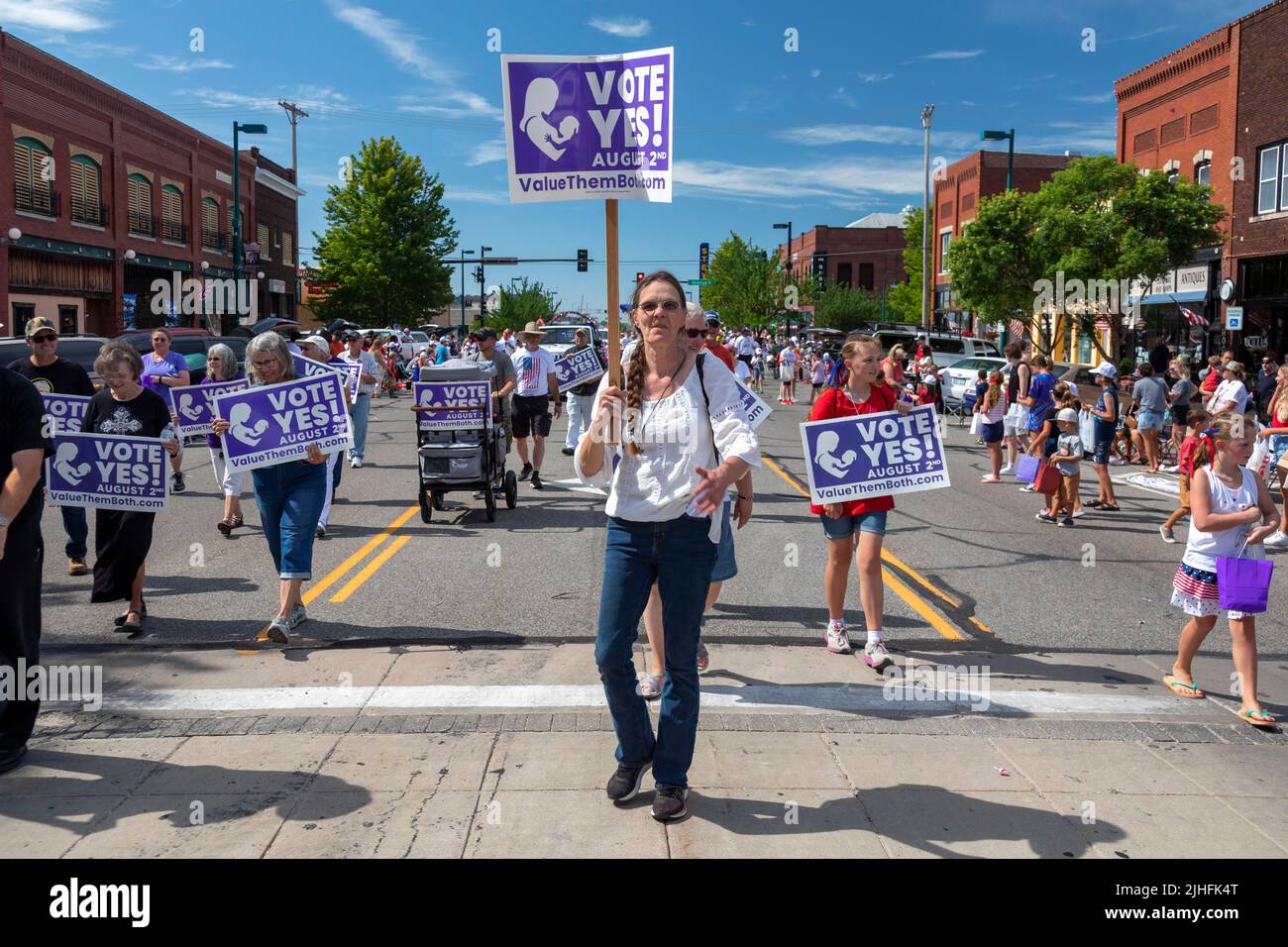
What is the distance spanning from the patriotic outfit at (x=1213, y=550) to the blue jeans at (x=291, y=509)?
508cm

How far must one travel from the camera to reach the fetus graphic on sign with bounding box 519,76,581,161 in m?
5.18

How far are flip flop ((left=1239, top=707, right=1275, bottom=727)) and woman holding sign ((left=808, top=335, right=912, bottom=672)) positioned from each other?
5.97 ft

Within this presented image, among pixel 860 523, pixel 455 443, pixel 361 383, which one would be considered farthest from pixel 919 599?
pixel 361 383

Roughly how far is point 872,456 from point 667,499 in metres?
2.64

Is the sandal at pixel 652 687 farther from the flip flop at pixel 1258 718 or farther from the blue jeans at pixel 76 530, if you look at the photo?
the blue jeans at pixel 76 530

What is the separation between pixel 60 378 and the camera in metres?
8.80

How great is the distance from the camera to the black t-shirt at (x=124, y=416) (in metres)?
7.16

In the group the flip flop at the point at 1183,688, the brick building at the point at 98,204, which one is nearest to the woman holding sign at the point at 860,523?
the flip flop at the point at 1183,688

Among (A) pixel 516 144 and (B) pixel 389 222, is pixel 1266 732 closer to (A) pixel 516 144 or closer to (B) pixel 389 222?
(A) pixel 516 144

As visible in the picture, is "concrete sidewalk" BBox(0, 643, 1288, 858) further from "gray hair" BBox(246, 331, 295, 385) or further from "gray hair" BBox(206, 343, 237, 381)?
"gray hair" BBox(206, 343, 237, 381)

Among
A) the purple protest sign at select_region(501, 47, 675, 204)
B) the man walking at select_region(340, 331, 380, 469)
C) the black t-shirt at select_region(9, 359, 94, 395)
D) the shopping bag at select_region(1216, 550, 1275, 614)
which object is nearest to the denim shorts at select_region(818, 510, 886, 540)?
the shopping bag at select_region(1216, 550, 1275, 614)

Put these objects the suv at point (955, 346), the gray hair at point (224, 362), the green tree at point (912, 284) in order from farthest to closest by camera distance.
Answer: the green tree at point (912, 284)
the suv at point (955, 346)
the gray hair at point (224, 362)

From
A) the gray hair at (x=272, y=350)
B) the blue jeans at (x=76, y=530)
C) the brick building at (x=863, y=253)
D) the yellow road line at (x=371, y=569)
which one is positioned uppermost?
the brick building at (x=863, y=253)
